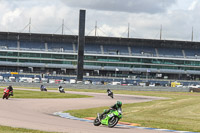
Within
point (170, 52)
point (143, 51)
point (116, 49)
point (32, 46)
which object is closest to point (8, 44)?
point (32, 46)

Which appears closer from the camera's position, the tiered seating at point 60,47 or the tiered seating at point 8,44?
the tiered seating at point 8,44

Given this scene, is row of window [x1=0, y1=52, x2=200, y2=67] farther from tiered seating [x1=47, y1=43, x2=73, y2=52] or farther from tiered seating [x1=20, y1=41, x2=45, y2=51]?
tiered seating [x1=47, y1=43, x2=73, y2=52]

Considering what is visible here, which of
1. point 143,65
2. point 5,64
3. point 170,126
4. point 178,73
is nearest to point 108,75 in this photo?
point 143,65

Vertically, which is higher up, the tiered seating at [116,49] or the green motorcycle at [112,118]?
the tiered seating at [116,49]

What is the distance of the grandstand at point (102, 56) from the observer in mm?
120375

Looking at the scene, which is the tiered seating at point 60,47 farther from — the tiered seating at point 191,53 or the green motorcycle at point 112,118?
the green motorcycle at point 112,118

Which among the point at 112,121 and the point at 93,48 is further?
the point at 93,48

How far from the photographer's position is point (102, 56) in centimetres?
12169

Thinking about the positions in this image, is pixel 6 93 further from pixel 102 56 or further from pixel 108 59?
pixel 108 59

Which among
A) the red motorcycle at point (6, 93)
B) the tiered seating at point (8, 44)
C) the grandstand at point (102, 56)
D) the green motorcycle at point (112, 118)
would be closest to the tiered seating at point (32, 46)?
the grandstand at point (102, 56)

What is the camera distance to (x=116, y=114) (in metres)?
20.2

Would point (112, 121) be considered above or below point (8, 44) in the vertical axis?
below

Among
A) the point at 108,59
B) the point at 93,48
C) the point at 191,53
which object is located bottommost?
the point at 108,59

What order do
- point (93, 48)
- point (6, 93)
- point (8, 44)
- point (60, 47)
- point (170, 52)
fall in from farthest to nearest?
point (170, 52)
point (93, 48)
point (60, 47)
point (8, 44)
point (6, 93)
